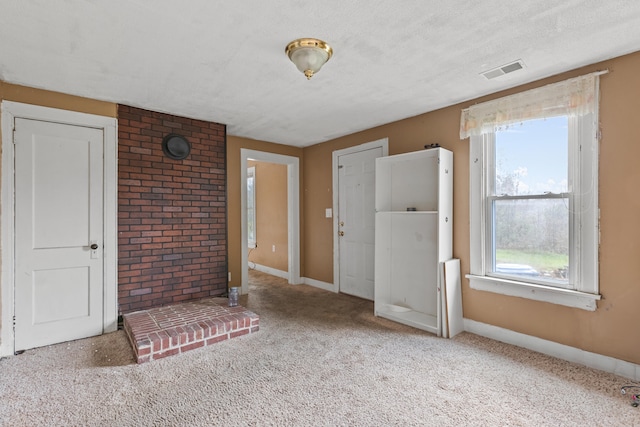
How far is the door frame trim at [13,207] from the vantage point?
2.68 m

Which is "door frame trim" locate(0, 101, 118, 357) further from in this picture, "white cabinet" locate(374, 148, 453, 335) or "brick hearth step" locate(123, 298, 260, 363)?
"white cabinet" locate(374, 148, 453, 335)

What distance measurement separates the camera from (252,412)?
192 centimetres

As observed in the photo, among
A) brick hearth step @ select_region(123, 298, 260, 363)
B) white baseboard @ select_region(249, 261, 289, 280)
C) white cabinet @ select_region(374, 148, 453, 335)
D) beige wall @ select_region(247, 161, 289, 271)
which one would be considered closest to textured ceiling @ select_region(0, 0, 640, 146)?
white cabinet @ select_region(374, 148, 453, 335)

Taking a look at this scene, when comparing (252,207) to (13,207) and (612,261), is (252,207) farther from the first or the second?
(612,261)

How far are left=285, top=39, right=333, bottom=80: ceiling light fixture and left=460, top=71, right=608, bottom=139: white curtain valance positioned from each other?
1.71 meters

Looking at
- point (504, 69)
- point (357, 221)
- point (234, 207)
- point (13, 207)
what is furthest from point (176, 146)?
point (504, 69)

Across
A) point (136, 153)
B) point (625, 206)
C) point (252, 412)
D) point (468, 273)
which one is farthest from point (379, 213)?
point (136, 153)

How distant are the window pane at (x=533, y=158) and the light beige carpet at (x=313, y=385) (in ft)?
4.82

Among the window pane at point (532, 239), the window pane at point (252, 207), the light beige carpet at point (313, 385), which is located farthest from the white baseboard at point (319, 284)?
the window pane at point (532, 239)

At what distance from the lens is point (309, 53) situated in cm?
211

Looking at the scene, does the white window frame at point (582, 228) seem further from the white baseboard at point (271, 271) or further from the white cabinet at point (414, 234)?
the white baseboard at point (271, 271)

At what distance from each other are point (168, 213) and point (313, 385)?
256 cm

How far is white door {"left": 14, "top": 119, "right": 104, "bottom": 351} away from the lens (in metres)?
2.77

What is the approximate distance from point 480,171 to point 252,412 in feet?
9.35
